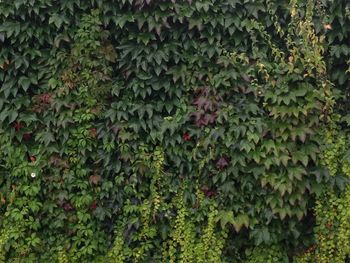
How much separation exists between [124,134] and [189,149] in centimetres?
55

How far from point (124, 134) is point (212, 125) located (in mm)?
727

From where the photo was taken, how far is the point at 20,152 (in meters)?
4.93

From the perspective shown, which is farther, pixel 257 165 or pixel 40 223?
pixel 40 223

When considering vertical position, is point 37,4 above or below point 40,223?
above

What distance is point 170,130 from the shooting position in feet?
15.7

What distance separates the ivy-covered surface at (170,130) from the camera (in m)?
4.63

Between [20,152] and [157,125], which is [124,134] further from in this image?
[20,152]

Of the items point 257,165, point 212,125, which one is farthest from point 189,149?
point 257,165

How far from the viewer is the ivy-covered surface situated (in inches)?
182

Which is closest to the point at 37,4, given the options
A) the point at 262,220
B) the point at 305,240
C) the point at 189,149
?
the point at 189,149

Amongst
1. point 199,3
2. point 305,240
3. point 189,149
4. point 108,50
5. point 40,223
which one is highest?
point 199,3

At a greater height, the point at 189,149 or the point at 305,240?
the point at 189,149

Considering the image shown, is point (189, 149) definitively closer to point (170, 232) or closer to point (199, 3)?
point (170, 232)

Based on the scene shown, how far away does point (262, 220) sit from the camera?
4.68m
